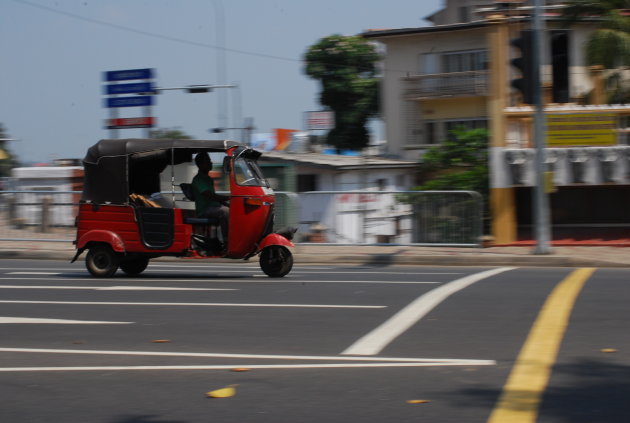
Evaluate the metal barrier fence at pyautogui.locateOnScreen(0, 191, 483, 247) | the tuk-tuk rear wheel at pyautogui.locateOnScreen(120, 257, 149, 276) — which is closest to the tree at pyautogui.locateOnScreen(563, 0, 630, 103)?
the metal barrier fence at pyautogui.locateOnScreen(0, 191, 483, 247)

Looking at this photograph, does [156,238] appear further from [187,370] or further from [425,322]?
[187,370]

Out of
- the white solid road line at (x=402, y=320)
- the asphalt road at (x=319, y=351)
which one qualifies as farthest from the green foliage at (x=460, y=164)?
the white solid road line at (x=402, y=320)

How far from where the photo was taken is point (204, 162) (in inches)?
500

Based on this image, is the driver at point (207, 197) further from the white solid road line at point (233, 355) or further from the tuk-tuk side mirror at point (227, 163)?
the white solid road line at point (233, 355)

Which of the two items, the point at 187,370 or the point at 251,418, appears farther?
the point at 187,370

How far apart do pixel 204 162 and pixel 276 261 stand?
182 cm

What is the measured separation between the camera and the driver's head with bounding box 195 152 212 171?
1264cm

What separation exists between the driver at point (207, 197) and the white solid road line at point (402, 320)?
3430 millimetres

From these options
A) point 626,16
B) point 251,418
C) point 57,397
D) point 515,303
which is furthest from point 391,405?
point 626,16

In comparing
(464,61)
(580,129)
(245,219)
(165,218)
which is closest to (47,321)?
(165,218)

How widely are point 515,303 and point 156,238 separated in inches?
221

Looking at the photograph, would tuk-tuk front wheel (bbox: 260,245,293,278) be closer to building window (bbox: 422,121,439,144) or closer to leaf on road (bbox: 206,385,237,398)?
leaf on road (bbox: 206,385,237,398)

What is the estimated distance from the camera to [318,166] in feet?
92.4

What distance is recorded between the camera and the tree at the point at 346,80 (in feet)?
150
